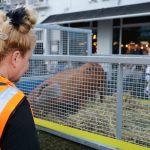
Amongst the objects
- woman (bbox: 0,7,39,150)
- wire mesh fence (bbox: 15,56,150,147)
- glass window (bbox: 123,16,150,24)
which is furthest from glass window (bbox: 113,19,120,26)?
woman (bbox: 0,7,39,150)

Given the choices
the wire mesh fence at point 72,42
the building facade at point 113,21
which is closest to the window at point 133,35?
the building facade at point 113,21

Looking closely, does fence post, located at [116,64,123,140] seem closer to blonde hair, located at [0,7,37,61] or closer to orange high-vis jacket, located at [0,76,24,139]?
blonde hair, located at [0,7,37,61]

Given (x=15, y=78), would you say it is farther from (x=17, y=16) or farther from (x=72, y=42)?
(x=72, y=42)

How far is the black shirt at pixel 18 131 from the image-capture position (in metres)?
1.22

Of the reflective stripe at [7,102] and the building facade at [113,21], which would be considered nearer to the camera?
the reflective stripe at [7,102]

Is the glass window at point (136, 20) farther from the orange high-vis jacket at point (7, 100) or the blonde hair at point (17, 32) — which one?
the orange high-vis jacket at point (7, 100)

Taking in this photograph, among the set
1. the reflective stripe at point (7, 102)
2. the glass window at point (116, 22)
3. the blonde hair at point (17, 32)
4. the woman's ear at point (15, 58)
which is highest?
the glass window at point (116, 22)

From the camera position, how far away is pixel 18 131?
4.03ft

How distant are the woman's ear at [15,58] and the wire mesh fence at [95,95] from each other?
1510mm

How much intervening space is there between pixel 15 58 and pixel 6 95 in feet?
0.80

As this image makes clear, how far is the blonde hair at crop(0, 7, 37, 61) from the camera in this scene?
142 cm

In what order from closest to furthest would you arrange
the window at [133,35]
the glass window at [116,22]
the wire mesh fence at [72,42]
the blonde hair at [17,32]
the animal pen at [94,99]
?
the blonde hair at [17,32] < the animal pen at [94,99] < the wire mesh fence at [72,42] < the window at [133,35] < the glass window at [116,22]

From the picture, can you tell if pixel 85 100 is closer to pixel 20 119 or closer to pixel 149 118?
pixel 149 118

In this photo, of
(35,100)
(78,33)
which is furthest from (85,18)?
(35,100)
